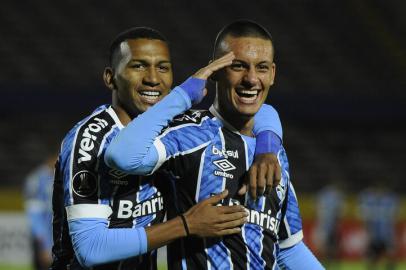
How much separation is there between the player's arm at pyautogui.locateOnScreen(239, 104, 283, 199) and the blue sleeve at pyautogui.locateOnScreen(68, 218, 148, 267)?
0.48 meters

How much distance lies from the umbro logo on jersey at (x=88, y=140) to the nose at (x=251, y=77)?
26.8 inches

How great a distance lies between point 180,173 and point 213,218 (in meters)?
0.24

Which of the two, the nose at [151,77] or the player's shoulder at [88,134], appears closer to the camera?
the player's shoulder at [88,134]

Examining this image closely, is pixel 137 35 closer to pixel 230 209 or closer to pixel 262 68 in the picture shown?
pixel 262 68

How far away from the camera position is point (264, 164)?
3672 mm

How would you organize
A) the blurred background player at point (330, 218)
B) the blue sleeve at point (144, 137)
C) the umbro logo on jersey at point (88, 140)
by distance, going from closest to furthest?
the blue sleeve at point (144, 137)
the umbro logo on jersey at point (88, 140)
the blurred background player at point (330, 218)

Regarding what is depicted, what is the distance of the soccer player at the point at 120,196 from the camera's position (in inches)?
142

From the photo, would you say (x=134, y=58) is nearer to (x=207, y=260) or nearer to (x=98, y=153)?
(x=98, y=153)

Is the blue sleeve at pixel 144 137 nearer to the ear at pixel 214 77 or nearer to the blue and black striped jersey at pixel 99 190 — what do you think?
the ear at pixel 214 77

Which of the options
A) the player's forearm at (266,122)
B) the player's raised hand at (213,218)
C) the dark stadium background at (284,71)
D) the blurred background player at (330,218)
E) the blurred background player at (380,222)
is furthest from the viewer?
the dark stadium background at (284,71)

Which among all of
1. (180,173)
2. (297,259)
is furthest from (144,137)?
(297,259)

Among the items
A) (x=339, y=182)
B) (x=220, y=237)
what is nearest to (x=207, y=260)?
(x=220, y=237)

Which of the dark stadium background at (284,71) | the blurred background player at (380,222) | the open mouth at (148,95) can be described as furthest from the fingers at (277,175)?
the dark stadium background at (284,71)

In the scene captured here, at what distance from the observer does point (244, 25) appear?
3.80 metres
